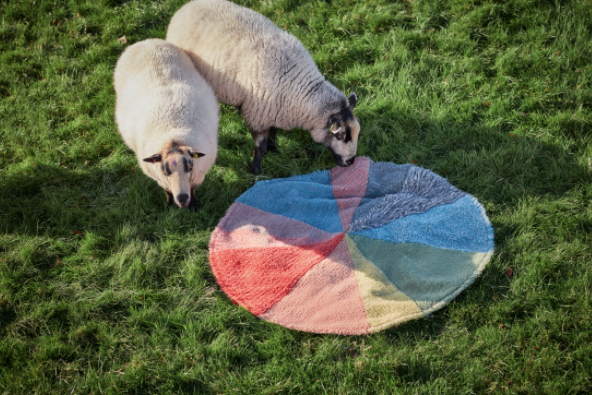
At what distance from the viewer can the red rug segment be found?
11.8ft

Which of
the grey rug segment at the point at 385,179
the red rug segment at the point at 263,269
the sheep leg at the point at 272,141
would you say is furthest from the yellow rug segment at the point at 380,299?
the sheep leg at the point at 272,141

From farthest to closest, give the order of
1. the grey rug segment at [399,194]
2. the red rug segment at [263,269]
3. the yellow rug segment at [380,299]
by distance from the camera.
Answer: the grey rug segment at [399,194]
the red rug segment at [263,269]
the yellow rug segment at [380,299]

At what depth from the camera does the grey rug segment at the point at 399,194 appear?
13.8 feet

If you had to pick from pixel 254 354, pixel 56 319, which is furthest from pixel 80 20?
pixel 254 354

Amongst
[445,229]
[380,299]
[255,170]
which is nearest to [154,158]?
[255,170]

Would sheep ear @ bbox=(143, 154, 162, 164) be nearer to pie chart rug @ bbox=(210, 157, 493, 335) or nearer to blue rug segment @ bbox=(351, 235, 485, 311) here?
pie chart rug @ bbox=(210, 157, 493, 335)

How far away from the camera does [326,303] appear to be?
3.54 metres

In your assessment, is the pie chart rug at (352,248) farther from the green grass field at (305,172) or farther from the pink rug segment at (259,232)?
the green grass field at (305,172)

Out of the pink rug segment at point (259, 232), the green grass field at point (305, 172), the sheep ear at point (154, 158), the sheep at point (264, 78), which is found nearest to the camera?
the green grass field at point (305, 172)

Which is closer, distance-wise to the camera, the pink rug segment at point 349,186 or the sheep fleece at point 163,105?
the sheep fleece at point 163,105

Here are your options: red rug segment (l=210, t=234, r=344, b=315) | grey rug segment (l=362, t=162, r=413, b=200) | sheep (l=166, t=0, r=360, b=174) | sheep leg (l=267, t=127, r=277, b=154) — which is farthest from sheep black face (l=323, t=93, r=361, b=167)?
red rug segment (l=210, t=234, r=344, b=315)

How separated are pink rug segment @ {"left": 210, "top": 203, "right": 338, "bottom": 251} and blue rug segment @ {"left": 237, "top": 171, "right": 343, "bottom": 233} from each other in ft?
0.28

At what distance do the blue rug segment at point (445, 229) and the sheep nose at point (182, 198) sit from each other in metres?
1.75

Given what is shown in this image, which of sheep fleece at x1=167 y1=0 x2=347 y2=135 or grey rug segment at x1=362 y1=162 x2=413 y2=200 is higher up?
sheep fleece at x1=167 y1=0 x2=347 y2=135
